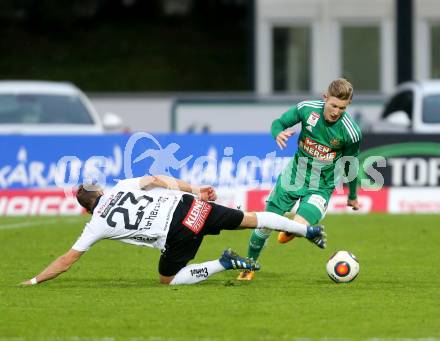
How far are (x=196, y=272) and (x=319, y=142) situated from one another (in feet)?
5.34

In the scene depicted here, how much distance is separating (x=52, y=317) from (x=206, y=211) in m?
1.99

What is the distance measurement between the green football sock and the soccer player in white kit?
Answer: 63 cm

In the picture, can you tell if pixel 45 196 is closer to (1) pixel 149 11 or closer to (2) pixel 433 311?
(2) pixel 433 311

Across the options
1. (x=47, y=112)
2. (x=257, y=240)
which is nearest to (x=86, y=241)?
(x=257, y=240)

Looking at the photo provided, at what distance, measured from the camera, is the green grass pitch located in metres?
9.72

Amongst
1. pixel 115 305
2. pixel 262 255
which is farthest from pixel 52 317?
pixel 262 255

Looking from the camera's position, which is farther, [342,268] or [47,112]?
[47,112]

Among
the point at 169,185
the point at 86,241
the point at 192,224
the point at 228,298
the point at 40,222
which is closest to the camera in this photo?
the point at 228,298

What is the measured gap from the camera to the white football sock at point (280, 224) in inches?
466

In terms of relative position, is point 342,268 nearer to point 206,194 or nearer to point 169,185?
point 206,194

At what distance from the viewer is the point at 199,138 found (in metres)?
20.5

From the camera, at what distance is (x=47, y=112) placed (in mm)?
21484

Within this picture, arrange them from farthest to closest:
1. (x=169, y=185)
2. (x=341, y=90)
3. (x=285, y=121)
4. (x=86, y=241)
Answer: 1. (x=285, y=121)
2. (x=169, y=185)
3. (x=341, y=90)
4. (x=86, y=241)

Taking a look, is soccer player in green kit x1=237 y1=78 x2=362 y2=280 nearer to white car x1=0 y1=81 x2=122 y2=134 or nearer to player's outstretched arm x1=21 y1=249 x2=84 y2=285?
player's outstretched arm x1=21 y1=249 x2=84 y2=285
